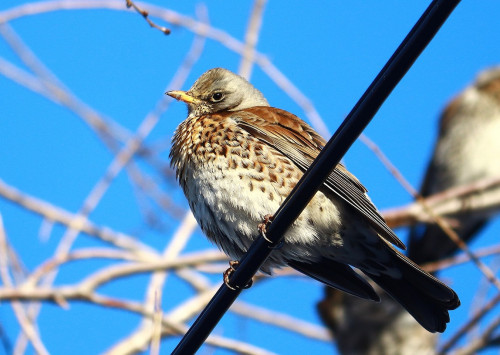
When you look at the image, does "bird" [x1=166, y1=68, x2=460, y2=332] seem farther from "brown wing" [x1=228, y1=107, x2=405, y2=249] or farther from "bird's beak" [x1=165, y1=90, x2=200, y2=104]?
"bird's beak" [x1=165, y1=90, x2=200, y2=104]

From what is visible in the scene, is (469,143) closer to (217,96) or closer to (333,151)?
(217,96)

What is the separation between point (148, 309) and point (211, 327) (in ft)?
9.49

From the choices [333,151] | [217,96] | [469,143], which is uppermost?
[469,143]

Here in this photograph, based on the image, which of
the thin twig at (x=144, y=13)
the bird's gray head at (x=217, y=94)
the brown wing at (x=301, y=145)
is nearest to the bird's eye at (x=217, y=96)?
the bird's gray head at (x=217, y=94)

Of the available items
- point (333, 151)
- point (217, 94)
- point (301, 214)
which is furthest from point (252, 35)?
point (333, 151)

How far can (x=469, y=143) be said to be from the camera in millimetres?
10180

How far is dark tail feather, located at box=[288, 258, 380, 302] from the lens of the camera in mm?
4746

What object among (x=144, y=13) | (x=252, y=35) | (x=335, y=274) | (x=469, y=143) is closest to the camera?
(x=144, y=13)

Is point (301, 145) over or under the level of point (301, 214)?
over

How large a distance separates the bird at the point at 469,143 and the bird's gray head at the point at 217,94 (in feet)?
13.1

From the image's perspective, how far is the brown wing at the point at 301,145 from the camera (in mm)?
4461

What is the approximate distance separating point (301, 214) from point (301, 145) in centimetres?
51

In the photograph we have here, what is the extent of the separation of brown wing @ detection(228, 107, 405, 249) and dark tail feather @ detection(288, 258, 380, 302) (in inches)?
15.3

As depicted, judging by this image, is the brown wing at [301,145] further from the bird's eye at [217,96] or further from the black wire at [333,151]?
the black wire at [333,151]
